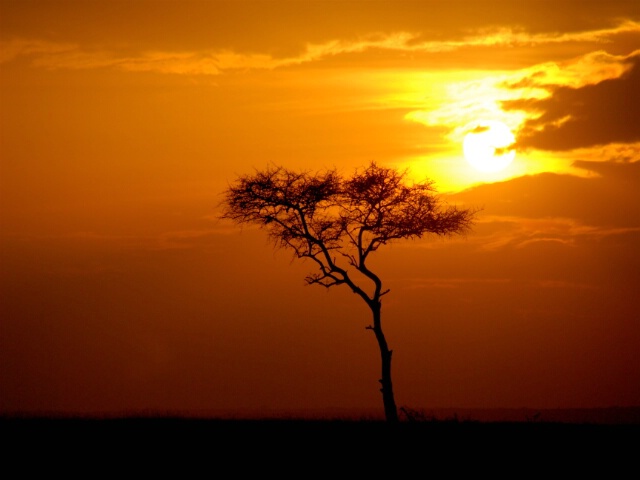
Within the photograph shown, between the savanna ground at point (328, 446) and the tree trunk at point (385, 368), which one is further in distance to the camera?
the tree trunk at point (385, 368)

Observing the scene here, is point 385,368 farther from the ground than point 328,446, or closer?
farther from the ground

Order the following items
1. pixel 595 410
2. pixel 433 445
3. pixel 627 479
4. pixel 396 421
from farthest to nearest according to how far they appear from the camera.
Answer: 1. pixel 595 410
2. pixel 396 421
3. pixel 433 445
4. pixel 627 479

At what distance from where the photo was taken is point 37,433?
39.1 meters

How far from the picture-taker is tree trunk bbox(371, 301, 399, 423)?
144ft

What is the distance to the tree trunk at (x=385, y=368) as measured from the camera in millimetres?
43938

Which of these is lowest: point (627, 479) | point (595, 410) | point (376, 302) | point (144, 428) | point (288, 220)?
point (627, 479)

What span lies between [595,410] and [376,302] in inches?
5224

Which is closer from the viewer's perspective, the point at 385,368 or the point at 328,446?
the point at 328,446

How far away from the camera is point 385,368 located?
44.6m

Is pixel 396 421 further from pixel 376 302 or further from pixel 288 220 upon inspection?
pixel 288 220

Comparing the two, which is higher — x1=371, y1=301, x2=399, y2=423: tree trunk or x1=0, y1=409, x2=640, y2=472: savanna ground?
x1=371, y1=301, x2=399, y2=423: tree trunk

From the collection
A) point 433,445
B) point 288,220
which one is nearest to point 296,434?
point 433,445

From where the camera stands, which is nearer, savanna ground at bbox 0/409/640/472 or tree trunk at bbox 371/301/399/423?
savanna ground at bbox 0/409/640/472

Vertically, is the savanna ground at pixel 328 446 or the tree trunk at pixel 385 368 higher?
the tree trunk at pixel 385 368
